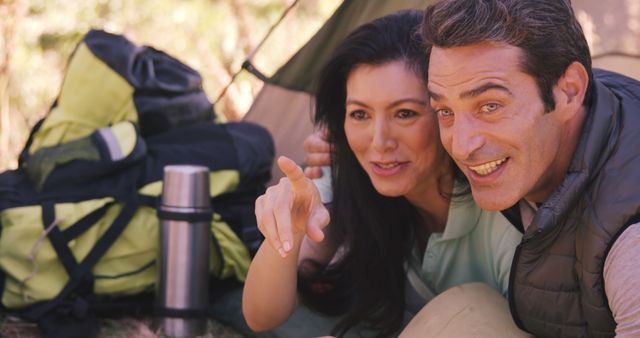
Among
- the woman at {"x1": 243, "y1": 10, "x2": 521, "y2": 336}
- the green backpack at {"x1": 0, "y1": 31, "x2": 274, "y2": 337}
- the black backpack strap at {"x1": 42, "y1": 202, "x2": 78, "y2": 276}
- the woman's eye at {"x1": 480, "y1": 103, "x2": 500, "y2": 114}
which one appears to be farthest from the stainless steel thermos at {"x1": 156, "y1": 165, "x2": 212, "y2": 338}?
the woman's eye at {"x1": 480, "y1": 103, "x2": 500, "y2": 114}

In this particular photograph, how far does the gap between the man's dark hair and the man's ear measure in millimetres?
11

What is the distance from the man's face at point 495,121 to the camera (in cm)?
151

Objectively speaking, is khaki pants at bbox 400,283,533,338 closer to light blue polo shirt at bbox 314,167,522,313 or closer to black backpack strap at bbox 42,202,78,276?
light blue polo shirt at bbox 314,167,522,313

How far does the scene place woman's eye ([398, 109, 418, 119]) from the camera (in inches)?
73.9

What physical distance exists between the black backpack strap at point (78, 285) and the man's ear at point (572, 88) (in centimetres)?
123

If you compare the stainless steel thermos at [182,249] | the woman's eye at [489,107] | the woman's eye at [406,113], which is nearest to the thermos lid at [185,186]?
the stainless steel thermos at [182,249]

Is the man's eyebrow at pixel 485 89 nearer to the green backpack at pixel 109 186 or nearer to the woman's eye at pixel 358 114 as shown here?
the woman's eye at pixel 358 114

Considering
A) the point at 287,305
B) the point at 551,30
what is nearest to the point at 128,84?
the point at 287,305

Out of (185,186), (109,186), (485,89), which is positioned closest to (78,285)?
(109,186)

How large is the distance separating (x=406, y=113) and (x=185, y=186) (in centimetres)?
65

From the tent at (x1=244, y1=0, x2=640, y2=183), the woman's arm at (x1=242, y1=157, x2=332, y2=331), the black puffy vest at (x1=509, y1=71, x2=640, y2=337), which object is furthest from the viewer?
the tent at (x1=244, y1=0, x2=640, y2=183)

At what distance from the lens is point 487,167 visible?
1.56m

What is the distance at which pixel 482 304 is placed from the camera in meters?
1.79

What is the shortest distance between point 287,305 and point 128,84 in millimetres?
885
